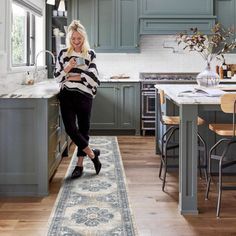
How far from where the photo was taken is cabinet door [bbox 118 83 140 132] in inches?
287

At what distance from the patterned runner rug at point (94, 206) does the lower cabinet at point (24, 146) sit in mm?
273

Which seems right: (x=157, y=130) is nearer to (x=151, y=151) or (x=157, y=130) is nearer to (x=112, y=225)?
(x=151, y=151)

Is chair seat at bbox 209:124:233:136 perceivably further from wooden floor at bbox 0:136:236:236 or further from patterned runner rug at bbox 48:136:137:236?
patterned runner rug at bbox 48:136:137:236

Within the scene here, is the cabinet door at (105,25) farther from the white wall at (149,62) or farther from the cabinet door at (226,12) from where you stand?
the cabinet door at (226,12)

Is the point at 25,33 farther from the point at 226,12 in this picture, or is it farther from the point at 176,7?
the point at 226,12

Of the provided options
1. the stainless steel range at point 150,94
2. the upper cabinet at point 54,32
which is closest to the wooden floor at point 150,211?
the stainless steel range at point 150,94

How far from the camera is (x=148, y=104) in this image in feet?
23.7

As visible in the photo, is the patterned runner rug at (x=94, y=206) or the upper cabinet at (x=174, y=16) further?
the upper cabinet at (x=174, y=16)

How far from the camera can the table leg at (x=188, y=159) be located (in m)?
3.34

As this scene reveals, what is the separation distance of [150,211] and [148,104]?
3920 millimetres

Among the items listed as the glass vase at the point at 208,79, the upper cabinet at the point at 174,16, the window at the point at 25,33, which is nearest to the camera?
the glass vase at the point at 208,79

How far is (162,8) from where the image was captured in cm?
740

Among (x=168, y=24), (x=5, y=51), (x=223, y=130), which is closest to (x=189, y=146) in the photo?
(x=223, y=130)

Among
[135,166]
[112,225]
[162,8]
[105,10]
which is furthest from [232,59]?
[112,225]
